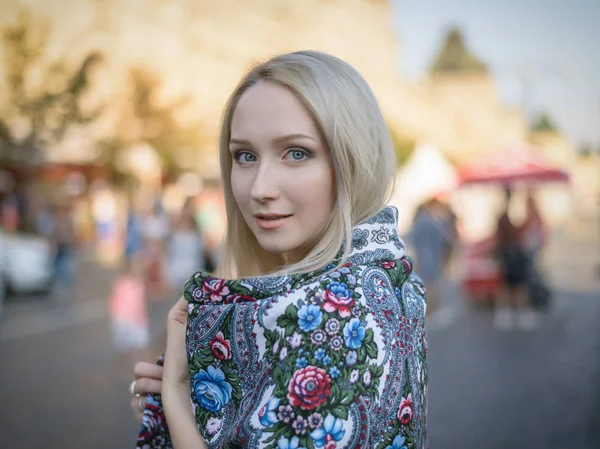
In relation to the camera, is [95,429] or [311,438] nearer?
[311,438]

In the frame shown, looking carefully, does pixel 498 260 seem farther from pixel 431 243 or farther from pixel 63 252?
pixel 63 252

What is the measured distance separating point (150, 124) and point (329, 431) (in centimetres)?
2597

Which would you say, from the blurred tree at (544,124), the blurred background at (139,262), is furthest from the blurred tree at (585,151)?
the blurred background at (139,262)

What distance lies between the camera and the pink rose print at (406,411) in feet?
3.82

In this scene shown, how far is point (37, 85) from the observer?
431 inches

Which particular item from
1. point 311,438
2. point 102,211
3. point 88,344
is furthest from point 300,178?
point 102,211

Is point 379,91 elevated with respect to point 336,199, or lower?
elevated

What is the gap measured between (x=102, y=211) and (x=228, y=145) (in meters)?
17.3

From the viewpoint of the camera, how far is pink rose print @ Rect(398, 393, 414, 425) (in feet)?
3.82

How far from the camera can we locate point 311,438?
40.9 inches

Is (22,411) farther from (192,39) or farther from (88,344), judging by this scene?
(192,39)

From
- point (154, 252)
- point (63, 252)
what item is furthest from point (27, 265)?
point (154, 252)

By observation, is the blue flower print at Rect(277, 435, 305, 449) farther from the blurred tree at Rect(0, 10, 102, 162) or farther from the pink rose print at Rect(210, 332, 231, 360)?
the blurred tree at Rect(0, 10, 102, 162)

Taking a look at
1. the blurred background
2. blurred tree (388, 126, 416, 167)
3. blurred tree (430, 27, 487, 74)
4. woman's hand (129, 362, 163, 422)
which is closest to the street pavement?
the blurred background
